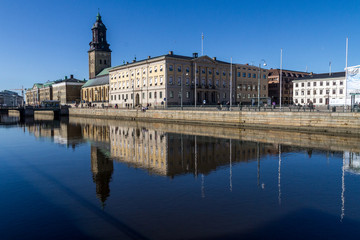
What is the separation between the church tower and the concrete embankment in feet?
237

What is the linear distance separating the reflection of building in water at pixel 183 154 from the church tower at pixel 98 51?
111638 mm

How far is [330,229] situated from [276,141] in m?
23.3

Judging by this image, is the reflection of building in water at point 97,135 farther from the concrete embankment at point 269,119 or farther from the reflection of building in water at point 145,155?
the concrete embankment at point 269,119

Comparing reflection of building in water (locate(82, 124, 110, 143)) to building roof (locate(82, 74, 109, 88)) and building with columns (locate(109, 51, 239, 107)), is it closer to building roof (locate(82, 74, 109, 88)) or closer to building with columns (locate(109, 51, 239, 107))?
building with columns (locate(109, 51, 239, 107))

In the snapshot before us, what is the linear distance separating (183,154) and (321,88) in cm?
8793

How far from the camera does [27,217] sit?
12.0m

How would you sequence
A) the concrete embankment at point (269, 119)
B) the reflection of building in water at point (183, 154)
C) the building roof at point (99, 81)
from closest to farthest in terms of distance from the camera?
1. the reflection of building in water at point (183, 154)
2. the concrete embankment at point (269, 119)
3. the building roof at point (99, 81)

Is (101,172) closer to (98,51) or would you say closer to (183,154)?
(183,154)

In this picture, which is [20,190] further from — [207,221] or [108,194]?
[207,221]

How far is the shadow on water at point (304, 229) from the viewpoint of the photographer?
398 inches

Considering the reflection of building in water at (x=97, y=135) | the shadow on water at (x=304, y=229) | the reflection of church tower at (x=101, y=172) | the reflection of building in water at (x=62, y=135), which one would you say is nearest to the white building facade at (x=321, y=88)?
the reflection of building in water at (x=97, y=135)

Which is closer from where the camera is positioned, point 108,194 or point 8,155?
point 108,194

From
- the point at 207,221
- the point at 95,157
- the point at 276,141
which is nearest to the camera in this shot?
the point at 207,221

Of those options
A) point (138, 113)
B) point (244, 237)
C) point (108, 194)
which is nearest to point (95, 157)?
point (108, 194)
